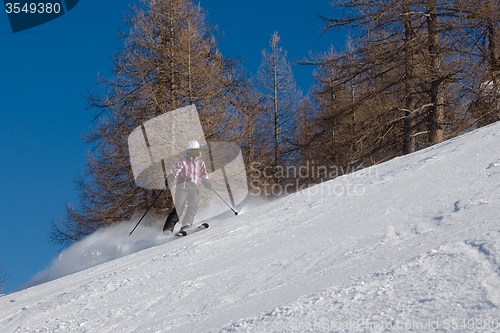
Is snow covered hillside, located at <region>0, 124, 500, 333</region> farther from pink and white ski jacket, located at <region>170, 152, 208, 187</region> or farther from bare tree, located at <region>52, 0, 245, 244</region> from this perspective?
bare tree, located at <region>52, 0, 245, 244</region>

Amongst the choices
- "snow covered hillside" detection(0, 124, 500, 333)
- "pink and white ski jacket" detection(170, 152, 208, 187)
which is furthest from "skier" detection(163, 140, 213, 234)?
"snow covered hillside" detection(0, 124, 500, 333)

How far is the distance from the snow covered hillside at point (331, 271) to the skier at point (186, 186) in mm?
2600

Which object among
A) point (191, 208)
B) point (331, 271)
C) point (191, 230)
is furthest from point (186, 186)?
point (331, 271)

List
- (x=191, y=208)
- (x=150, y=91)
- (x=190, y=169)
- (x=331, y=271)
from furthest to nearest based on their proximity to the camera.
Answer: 1. (x=150, y=91)
2. (x=190, y=169)
3. (x=191, y=208)
4. (x=331, y=271)

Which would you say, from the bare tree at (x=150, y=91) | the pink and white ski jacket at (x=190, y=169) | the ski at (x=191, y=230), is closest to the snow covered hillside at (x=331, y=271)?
the ski at (x=191, y=230)

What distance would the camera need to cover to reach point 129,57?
702 inches

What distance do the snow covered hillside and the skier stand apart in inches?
102

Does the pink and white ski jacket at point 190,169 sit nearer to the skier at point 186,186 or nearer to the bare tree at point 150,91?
the skier at point 186,186

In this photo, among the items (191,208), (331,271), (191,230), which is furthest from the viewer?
(191,208)

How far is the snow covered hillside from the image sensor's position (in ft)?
12.7

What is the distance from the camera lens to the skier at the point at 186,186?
11.0 metres

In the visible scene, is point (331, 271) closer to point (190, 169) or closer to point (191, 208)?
point (191, 208)

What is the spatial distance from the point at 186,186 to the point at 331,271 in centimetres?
660

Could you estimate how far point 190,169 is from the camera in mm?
11148
